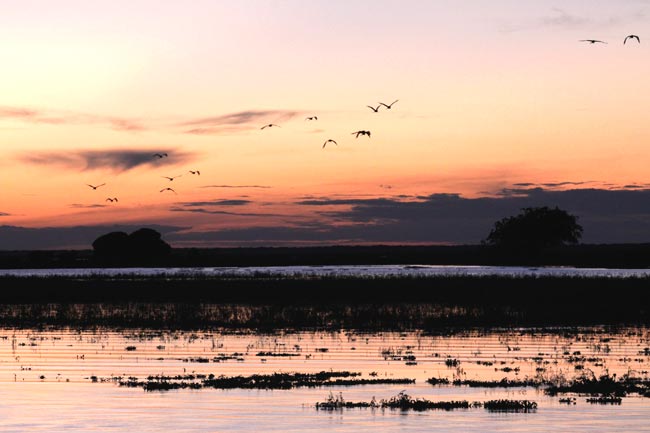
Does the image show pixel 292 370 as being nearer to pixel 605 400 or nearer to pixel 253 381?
pixel 253 381

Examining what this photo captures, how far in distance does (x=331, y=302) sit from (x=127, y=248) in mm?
105008

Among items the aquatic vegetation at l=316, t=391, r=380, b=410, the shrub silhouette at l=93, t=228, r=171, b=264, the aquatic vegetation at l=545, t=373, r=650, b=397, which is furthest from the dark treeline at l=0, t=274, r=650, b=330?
the shrub silhouette at l=93, t=228, r=171, b=264

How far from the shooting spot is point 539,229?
182 m

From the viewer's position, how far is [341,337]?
42.2 m

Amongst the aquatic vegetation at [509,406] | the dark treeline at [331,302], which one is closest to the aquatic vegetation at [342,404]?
the aquatic vegetation at [509,406]

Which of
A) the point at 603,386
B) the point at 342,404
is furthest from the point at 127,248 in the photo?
the point at 342,404

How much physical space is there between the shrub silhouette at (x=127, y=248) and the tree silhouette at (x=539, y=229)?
54177 millimetres

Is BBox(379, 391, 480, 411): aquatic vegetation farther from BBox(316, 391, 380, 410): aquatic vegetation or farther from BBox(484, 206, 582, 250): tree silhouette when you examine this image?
BBox(484, 206, 582, 250): tree silhouette

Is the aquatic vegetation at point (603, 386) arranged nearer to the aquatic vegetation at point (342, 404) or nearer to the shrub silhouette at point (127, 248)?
the aquatic vegetation at point (342, 404)

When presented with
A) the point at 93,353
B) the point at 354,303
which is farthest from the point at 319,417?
the point at 354,303

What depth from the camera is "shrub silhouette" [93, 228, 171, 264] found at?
545ft

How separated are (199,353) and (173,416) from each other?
12480 millimetres

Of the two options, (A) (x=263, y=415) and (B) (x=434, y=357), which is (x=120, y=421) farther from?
(B) (x=434, y=357)

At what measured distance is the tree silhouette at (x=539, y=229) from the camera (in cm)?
18175
